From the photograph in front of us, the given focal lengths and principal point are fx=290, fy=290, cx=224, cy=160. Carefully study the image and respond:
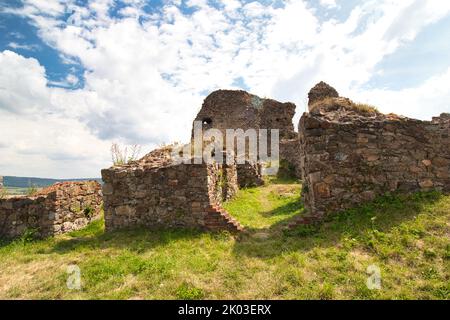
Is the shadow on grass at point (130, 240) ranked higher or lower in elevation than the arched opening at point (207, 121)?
lower

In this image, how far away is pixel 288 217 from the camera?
956cm

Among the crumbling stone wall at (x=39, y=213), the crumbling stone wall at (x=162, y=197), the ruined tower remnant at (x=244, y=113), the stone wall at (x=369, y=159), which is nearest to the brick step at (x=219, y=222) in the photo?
the crumbling stone wall at (x=162, y=197)

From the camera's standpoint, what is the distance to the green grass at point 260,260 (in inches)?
202

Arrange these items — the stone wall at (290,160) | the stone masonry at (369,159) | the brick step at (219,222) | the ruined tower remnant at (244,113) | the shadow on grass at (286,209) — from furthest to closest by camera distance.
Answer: the ruined tower remnant at (244,113)
the stone wall at (290,160)
the shadow on grass at (286,209)
the brick step at (219,222)
the stone masonry at (369,159)

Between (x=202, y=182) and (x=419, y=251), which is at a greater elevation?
(x=202, y=182)

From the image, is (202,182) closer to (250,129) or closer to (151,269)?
(151,269)

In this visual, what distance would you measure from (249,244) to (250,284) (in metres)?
1.87

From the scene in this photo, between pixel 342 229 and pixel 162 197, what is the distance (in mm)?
4966

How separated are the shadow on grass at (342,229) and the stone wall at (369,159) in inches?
11.0

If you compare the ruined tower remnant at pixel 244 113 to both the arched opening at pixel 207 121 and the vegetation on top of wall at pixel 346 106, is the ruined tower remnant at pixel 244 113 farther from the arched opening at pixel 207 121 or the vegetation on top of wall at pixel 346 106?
the vegetation on top of wall at pixel 346 106

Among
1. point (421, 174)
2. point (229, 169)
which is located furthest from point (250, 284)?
point (229, 169)

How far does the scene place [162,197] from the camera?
28.0 ft

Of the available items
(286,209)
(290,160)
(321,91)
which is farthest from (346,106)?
(321,91)

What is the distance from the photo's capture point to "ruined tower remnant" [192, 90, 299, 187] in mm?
26380
